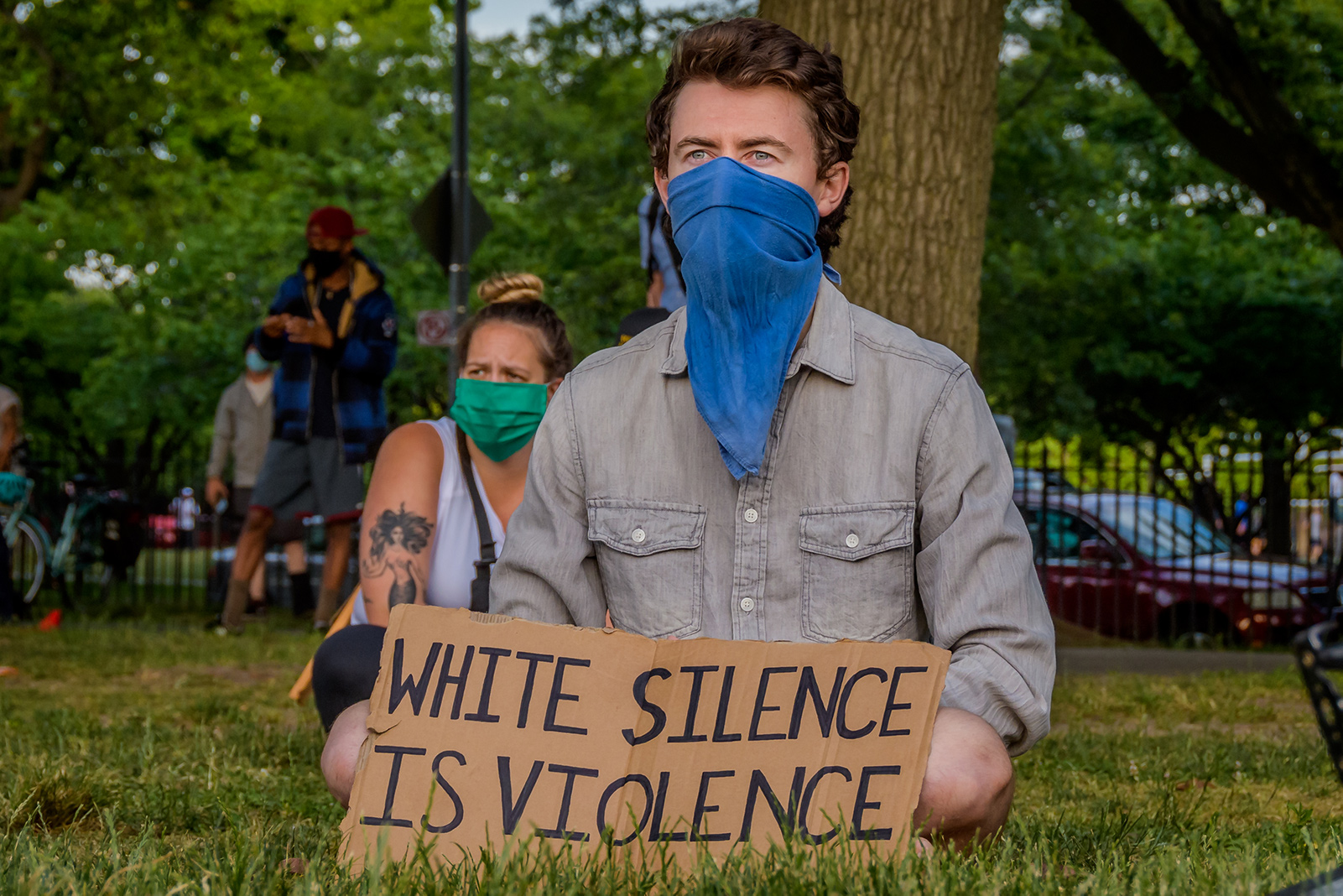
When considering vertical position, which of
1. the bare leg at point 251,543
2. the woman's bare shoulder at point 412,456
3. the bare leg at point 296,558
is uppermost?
the woman's bare shoulder at point 412,456

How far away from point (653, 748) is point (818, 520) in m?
0.50

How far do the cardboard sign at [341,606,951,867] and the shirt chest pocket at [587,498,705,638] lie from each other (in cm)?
25

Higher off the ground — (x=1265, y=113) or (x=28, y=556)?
(x=1265, y=113)

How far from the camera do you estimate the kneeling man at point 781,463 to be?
7.79 feet

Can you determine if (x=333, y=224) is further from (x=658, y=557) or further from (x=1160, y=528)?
(x=1160, y=528)

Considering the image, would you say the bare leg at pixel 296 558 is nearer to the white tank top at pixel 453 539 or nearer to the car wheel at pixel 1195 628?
the car wheel at pixel 1195 628

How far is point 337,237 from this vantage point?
7.53m

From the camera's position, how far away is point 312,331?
25.1 feet

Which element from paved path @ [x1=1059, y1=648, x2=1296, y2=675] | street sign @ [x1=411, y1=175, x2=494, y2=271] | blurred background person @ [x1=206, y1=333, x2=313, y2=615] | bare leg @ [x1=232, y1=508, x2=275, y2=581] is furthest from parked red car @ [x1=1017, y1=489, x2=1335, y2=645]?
bare leg @ [x1=232, y1=508, x2=275, y2=581]

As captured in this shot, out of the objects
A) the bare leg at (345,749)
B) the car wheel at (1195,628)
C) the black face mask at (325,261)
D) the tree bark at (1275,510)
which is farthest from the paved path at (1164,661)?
the bare leg at (345,749)

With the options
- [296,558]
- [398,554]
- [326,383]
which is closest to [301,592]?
[296,558]

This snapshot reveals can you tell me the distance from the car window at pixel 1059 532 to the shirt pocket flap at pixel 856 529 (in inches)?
402

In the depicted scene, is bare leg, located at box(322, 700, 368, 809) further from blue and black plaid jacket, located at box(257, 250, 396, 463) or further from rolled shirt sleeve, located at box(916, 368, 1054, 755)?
blue and black plaid jacket, located at box(257, 250, 396, 463)

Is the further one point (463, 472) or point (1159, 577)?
point (1159, 577)
